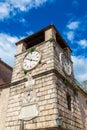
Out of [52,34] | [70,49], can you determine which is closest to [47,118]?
[52,34]

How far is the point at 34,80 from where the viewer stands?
30.6 feet

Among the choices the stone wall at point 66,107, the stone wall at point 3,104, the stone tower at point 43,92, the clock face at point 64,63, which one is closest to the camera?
the stone tower at point 43,92

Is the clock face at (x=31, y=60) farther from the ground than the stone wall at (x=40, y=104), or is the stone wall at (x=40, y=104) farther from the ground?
the clock face at (x=31, y=60)

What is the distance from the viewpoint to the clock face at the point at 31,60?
33.2 ft

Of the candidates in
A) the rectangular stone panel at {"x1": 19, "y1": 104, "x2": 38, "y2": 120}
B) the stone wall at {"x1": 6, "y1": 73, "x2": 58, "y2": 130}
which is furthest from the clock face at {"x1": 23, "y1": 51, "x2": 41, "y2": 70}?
the rectangular stone panel at {"x1": 19, "y1": 104, "x2": 38, "y2": 120}

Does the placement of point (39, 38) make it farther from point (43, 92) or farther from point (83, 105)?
point (83, 105)

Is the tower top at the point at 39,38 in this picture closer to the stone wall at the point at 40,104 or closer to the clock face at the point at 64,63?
the clock face at the point at 64,63

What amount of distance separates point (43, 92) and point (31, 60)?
278 centimetres

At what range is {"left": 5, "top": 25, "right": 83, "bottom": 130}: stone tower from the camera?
7773 millimetres

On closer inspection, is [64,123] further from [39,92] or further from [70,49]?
[70,49]

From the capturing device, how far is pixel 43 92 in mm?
8461

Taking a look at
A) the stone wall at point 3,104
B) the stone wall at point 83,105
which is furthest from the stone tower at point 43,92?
the stone wall at point 83,105

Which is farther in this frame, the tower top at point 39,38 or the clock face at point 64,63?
the tower top at point 39,38

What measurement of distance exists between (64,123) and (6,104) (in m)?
4.18
